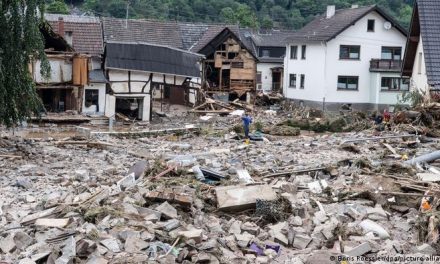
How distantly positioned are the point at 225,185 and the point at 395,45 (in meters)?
32.9

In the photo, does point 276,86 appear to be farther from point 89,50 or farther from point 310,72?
point 89,50

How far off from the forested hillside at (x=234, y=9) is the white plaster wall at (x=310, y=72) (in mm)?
29903

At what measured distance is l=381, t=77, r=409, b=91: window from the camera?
41719mm

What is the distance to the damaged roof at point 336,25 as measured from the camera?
136ft

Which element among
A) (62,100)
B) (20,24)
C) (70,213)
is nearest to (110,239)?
(70,213)

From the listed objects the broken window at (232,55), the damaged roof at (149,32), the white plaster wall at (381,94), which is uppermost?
the damaged roof at (149,32)

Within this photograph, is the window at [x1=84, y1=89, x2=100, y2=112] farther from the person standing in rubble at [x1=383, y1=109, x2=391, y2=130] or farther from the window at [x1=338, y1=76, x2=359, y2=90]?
the window at [x1=338, y1=76, x2=359, y2=90]

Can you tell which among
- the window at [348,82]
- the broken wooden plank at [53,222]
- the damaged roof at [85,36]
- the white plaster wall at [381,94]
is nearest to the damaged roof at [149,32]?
the damaged roof at [85,36]

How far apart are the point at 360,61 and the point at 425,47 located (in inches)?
639

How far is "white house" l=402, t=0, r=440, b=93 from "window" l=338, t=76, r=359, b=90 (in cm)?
1250

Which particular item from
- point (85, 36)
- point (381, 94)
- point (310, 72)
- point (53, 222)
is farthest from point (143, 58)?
point (53, 222)

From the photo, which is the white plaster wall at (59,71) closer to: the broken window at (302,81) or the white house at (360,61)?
the white house at (360,61)

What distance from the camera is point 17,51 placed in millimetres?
18375

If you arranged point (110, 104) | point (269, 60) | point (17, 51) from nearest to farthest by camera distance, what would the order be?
point (17, 51) < point (110, 104) < point (269, 60)
